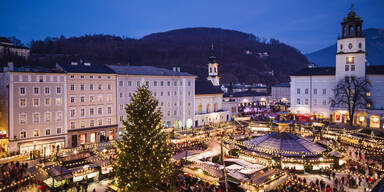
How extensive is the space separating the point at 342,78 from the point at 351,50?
20.0ft

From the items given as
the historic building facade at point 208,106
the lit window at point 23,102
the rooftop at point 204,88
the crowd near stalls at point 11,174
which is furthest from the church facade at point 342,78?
the crowd near stalls at point 11,174

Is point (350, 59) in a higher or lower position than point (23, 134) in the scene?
higher

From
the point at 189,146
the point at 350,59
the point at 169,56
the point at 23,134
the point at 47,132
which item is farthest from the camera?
the point at 169,56

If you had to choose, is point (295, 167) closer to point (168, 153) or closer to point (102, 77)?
point (168, 153)

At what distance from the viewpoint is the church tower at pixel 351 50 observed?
5058 centimetres

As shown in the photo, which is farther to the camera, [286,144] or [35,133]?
[35,133]

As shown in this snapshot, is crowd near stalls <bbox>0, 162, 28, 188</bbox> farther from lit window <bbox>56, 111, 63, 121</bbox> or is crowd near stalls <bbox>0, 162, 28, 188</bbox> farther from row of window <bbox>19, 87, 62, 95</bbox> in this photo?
row of window <bbox>19, 87, 62, 95</bbox>

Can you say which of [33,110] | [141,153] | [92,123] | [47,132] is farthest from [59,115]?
[141,153]

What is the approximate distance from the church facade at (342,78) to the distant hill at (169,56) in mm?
64692

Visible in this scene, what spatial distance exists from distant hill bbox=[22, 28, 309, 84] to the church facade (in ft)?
212

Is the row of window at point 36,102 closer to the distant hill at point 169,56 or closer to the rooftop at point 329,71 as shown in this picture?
the distant hill at point 169,56

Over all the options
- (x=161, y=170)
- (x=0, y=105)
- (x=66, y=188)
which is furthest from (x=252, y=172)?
(x=0, y=105)

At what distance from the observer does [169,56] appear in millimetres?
137375

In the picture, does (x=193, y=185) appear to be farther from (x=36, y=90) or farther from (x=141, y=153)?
(x=36, y=90)
